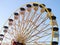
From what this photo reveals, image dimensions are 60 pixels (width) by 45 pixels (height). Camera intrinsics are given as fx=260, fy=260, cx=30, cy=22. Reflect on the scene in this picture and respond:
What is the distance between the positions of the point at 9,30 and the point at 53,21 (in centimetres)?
627

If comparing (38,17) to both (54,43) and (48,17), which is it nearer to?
(48,17)

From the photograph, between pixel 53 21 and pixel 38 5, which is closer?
pixel 53 21

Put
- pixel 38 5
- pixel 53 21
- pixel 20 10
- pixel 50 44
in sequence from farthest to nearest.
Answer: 1. pixel 20 10
2. pixel 38 5
3. pixel 53 21
4. pixel 50 44

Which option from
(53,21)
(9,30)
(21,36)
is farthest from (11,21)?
(53,21)

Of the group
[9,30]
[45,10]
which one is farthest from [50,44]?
[9,30]

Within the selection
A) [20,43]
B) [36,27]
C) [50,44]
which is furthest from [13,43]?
[50,44]

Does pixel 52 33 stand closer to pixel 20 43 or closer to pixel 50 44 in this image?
pixel 50 44

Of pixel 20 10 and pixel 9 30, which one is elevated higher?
pixel 20 10

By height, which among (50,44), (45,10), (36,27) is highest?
(45,10)

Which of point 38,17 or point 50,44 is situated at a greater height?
point 38,17

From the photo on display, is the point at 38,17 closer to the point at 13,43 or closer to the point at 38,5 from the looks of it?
the point at 38,5

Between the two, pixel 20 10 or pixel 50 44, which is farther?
pixel 20 10

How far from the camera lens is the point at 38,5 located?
91.8 ft

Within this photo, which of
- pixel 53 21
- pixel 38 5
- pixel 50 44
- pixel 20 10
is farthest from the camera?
pixel 20 10
